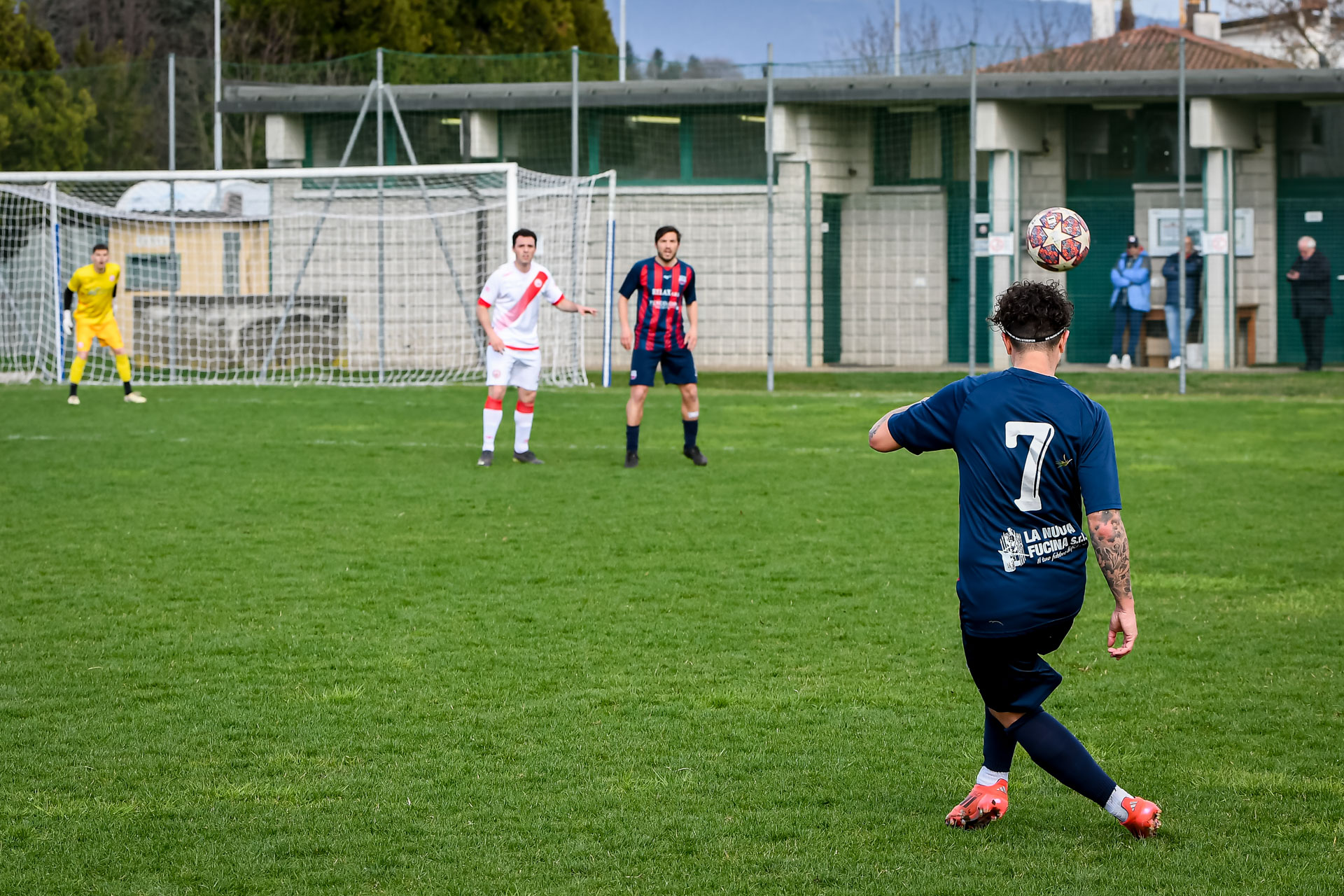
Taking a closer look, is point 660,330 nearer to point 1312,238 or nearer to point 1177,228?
point 1177,228

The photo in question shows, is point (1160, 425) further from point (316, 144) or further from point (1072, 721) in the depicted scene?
point (316, 144)

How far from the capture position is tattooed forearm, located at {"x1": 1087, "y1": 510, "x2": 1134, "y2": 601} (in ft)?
13.5

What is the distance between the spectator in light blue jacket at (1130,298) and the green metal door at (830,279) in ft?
15.2

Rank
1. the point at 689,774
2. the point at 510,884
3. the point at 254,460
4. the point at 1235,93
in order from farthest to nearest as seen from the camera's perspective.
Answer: the point at 1235,93 → the point at 254,460 → the point at 689,774 → the point at 510,884

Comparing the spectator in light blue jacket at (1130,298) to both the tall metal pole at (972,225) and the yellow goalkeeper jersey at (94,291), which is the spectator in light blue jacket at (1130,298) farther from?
the yellow goalkeeper jersey at (94,291)

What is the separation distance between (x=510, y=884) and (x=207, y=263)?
22.7 meters

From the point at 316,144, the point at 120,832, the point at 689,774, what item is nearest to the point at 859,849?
the point at 689,774

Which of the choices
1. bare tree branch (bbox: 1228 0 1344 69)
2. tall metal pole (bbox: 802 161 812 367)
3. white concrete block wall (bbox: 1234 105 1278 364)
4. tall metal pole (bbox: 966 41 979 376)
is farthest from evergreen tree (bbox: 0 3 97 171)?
bare tree branch (bbox: 1228 0 1344 69)

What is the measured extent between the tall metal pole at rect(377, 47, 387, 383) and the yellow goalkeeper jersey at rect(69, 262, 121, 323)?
400 cm

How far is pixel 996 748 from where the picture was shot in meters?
4.46

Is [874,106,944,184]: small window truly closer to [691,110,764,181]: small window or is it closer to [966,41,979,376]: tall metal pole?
[691,110,764,181]: small window

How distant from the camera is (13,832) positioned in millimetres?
4449

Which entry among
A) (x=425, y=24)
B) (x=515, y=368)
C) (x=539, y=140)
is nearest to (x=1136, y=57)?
(x=539, y=140)

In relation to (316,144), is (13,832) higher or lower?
lower
